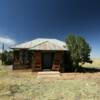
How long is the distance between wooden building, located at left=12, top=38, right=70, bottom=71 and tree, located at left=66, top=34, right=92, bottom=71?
0.92 metres

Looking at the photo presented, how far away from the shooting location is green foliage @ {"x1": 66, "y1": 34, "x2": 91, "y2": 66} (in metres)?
23.2

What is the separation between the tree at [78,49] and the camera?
76.2 feet

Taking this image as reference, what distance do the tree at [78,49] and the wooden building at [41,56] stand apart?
36.2 inches

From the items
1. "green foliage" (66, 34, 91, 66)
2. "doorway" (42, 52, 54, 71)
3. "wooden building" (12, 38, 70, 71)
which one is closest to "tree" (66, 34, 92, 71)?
"green foliage" (66, 34, 91, 66)

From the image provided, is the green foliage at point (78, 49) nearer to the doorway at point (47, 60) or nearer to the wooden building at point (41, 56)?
the wooden building at point (41, 56)

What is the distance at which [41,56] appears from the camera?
23.7 metres

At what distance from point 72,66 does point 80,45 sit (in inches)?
123

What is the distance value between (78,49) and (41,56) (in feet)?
14.4

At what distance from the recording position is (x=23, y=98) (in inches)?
391

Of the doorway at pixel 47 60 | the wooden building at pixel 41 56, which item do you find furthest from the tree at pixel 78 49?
the doorway at pixel 47 60

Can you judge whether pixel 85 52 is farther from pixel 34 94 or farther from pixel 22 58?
pixel 34 94

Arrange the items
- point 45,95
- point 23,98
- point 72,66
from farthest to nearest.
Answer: point 72,66
point 45,95
point 23,98

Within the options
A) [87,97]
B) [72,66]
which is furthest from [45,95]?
[72,66]

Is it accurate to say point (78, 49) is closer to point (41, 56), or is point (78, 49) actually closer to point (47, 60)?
point (47, 60)
